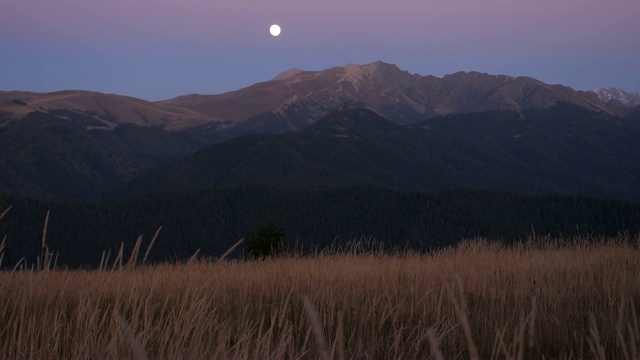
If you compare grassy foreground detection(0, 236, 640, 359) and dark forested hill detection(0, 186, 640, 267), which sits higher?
grassy foreground detection(0, 236, 640, 359)

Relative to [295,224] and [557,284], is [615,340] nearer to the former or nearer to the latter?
[557,284]

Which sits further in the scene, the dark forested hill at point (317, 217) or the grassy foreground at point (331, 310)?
the dark forested hill at point (317, 217)

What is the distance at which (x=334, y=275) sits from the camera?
6.91 meters

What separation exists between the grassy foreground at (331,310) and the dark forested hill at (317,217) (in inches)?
5119

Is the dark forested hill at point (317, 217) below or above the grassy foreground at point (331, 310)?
below

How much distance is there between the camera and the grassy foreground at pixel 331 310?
4.30 meters

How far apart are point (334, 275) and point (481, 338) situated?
226cm

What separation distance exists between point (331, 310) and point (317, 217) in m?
152

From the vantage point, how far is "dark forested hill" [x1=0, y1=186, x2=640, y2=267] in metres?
141

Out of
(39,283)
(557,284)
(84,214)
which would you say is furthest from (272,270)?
(84,214)

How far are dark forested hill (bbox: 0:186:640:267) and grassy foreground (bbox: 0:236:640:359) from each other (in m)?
130

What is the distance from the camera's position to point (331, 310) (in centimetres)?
521

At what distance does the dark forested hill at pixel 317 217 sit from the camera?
141 meters

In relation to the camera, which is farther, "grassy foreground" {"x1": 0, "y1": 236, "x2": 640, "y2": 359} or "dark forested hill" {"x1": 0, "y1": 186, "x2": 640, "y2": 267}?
"dark forested hill" {"x1": 0, "y1": 186, "x2": 640, "y2": 267}
